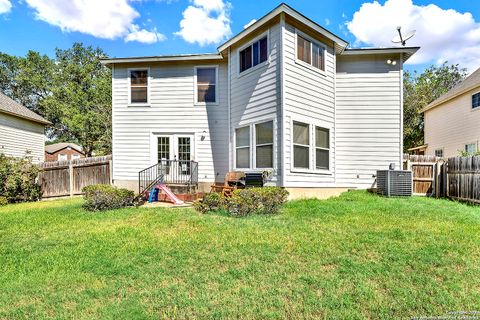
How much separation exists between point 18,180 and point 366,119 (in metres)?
14.2

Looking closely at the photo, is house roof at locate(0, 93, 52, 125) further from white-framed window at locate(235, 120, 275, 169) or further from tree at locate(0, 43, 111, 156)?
white-framed window at locate(235, 120, 275, 169)

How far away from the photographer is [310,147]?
30.1 ft

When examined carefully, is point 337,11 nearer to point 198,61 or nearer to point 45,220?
point 198,61

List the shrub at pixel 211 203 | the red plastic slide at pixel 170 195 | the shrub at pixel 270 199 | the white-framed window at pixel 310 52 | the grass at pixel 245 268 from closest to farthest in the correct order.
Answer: the grass at pixel 245 268 → the shrub at pixel 270 199 → the shrub at pixel 211 203 → the white-framed window at pixel 310 52 → the red plastic slide at pixel 170 195

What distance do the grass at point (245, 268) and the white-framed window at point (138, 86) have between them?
6979 millimetres

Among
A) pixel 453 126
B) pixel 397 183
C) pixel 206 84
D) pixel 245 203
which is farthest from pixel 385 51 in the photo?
pixel 453 126

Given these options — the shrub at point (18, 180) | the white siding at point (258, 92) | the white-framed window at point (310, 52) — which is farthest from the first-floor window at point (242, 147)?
the shrub at point (18, 180)

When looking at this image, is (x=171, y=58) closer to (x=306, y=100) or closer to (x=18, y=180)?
(x=306, y=100)

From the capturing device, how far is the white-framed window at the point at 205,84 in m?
11.6

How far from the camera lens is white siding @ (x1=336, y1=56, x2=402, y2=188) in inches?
411

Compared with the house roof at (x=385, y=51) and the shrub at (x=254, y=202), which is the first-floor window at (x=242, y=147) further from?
the house roof at (x=385, y=51)

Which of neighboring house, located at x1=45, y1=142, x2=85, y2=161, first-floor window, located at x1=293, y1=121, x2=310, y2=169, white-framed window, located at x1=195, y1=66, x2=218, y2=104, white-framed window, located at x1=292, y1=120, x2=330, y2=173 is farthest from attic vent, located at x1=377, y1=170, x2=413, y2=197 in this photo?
neighboring house, located at x1=45, y1=142, x2=85, y2=161

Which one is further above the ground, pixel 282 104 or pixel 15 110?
pixel 15 110

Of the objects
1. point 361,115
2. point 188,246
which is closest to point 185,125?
point 361,115
